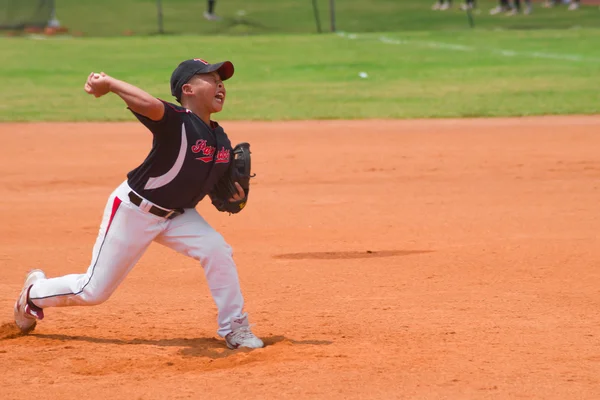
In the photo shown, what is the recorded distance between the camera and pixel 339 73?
21.5 meters

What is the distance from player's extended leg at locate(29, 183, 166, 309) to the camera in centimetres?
558

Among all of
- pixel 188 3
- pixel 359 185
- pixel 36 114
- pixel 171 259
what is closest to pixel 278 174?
pixel 359 185

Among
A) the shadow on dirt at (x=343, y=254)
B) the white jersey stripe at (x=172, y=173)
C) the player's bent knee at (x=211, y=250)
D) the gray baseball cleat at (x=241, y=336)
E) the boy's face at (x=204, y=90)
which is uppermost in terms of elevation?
the boy's face at (x=204, y=90)

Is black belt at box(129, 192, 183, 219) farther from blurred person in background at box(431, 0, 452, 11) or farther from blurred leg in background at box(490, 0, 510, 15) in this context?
blurred person in background at box(431, 0, 452, 11)

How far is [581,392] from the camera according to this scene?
4926 mm

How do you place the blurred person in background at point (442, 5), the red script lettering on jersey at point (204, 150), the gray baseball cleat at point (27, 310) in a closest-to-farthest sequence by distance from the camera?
the red script lettering on jersey at point (204, 150), the gray baseball cleat at point (27, 310), the blurred person in background at point (442, 5)

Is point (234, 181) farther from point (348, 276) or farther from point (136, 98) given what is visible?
point (348, 276)

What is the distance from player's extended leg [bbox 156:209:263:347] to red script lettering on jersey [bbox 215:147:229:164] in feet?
1.15

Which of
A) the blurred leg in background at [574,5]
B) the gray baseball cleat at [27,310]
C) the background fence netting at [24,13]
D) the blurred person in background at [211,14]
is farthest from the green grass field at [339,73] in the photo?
the gray baseball cleat at [27,310]

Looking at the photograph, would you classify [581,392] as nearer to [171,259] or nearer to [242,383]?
[242,383]

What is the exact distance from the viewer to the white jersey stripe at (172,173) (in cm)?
543

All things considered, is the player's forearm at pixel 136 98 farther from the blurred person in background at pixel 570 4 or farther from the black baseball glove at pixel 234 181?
the blurred person in background at pixel 570 4

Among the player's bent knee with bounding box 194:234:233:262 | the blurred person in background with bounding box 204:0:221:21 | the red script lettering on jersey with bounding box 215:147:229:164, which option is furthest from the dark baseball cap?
the blurred person in background with bounding box 204:0:221:21

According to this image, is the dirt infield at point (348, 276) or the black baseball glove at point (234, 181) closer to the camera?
the dirt infield at point (348, 276)
